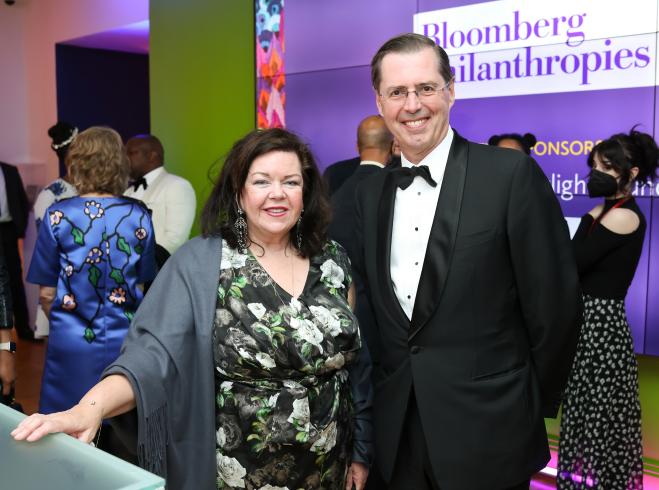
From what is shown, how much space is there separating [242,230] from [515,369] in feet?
2.59

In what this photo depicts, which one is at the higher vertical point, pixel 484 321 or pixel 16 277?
pixel 484 321

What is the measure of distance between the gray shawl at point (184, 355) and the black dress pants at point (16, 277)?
5.50 m

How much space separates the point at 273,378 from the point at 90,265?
1.66m

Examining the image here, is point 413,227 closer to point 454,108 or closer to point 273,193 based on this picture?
point 273,193

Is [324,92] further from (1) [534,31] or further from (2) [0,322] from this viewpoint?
(2) [0,322]

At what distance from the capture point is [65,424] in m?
1.19

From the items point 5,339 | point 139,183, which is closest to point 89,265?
point 5,339

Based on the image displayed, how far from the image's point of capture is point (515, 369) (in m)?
1.83

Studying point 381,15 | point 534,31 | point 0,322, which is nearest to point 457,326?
point 0,322

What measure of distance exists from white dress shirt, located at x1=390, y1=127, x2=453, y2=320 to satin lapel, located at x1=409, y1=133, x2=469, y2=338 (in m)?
0.04

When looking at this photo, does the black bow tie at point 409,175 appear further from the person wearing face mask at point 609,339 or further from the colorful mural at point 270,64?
the colorful mural at point 270,64

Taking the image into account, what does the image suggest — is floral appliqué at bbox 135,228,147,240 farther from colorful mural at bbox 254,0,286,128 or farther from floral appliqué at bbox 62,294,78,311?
colorful mural at bbox 254,0,286,128

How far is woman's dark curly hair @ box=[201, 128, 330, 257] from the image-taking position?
1865 millimetres

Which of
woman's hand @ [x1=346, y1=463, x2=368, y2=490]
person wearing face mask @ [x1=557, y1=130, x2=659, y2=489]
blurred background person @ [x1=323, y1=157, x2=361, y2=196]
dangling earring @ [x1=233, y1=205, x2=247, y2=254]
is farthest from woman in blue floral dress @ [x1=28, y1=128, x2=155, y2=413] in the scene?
person wearing face mask @ [x1=557, y1=130, x2=659, y2=489]
